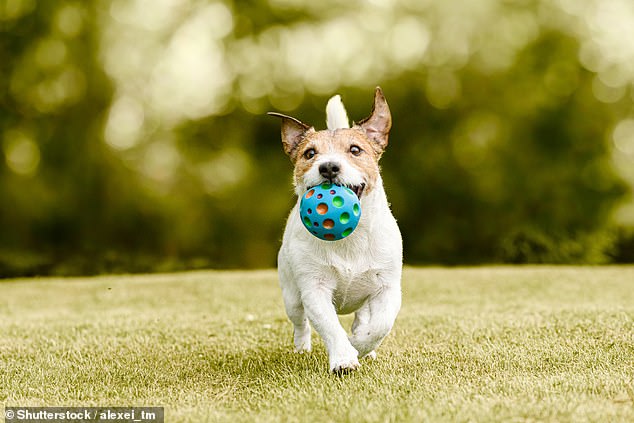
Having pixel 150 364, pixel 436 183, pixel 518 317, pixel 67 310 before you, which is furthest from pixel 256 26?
pixel 150 364

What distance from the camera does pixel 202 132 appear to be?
1312 cm

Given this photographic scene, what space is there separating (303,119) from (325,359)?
9040mm

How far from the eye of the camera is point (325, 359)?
Result: 4109 millimetres

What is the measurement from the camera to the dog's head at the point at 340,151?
3545 millimetres

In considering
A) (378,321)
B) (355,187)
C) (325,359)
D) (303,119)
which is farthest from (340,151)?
(303,119)

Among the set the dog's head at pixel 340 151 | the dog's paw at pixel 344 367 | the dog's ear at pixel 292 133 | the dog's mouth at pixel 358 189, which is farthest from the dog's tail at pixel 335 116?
the dog's paw at pixel 344 367

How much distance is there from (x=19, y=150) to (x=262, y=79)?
4494 mm

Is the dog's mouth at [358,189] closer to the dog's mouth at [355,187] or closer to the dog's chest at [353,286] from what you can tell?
the dog's mouth at [355,187]

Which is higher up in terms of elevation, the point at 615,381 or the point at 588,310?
the point at 615,381

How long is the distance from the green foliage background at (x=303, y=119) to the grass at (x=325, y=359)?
5.03 m

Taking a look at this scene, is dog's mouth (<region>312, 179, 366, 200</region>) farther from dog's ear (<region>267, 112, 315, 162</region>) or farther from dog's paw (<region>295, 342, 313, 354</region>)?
dog's paw (<region>295, 342, 313, 354</region>)

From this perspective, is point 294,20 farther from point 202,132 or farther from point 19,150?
point 19,150

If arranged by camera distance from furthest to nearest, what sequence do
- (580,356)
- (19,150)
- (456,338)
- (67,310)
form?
(19,150) → (67,310) → (456,338) → (580,356)

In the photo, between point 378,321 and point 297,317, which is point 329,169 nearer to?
point 378,321
